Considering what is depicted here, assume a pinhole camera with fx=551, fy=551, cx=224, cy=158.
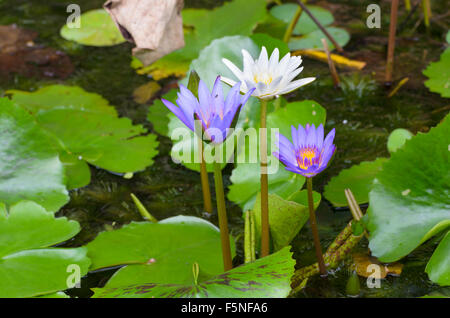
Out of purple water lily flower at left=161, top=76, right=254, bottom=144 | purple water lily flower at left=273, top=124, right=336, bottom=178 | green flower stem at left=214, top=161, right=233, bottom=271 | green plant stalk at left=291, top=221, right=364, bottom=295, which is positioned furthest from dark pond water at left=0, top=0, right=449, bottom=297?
purple water lily flower at left=161, top=76, right=254, bottom=144

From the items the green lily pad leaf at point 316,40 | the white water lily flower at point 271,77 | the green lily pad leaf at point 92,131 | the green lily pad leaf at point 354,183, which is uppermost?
the green lily pad leaf at point 316,40

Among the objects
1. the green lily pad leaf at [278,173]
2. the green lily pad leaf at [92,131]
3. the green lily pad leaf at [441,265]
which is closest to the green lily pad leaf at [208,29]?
the green lily pad leaf at [92,131]

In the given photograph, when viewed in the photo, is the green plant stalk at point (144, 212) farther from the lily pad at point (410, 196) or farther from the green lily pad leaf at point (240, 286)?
the lily pad at point (410, 196)

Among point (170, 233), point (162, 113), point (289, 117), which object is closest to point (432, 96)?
point (289, 117)

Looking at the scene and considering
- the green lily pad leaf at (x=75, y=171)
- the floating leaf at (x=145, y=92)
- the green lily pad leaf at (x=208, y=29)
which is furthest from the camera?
the green lily pad leaf at (x=208, y=29)

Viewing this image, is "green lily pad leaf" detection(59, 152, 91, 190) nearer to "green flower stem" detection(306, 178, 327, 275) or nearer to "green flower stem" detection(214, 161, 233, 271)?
Result: "green flower stem" detection(214, 161, 233, 271)

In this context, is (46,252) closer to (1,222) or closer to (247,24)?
(1,222)
